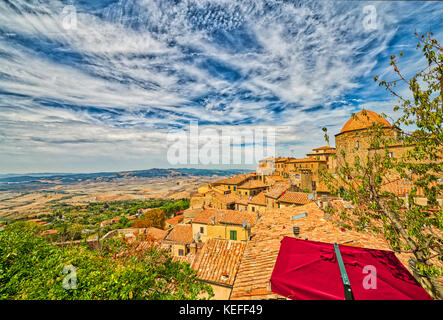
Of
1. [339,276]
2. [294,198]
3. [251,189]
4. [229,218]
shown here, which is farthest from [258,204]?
[339,276]

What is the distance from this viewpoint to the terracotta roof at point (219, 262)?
10.6m

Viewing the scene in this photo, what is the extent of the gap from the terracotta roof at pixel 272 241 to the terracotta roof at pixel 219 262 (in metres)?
3.10

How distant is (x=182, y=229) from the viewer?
26.0 meters

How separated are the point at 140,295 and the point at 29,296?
223 cm

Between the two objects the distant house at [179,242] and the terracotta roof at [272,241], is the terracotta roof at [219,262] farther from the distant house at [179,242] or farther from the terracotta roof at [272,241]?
the distant house at [179,242]

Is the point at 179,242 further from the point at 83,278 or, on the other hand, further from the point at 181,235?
the point at 83,278

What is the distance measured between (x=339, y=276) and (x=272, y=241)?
530 centimetres

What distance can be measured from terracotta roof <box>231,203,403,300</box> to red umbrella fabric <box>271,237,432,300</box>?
791mm

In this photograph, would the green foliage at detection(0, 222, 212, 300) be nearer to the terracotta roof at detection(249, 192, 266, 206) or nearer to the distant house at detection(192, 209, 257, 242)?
the distant house at detection(192, 209, 257, 242)

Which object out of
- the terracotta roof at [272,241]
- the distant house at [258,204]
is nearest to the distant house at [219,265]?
the terracotta roof at [272,241]

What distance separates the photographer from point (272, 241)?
27.6 ft

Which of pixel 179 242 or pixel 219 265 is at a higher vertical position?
pixel 219 265
